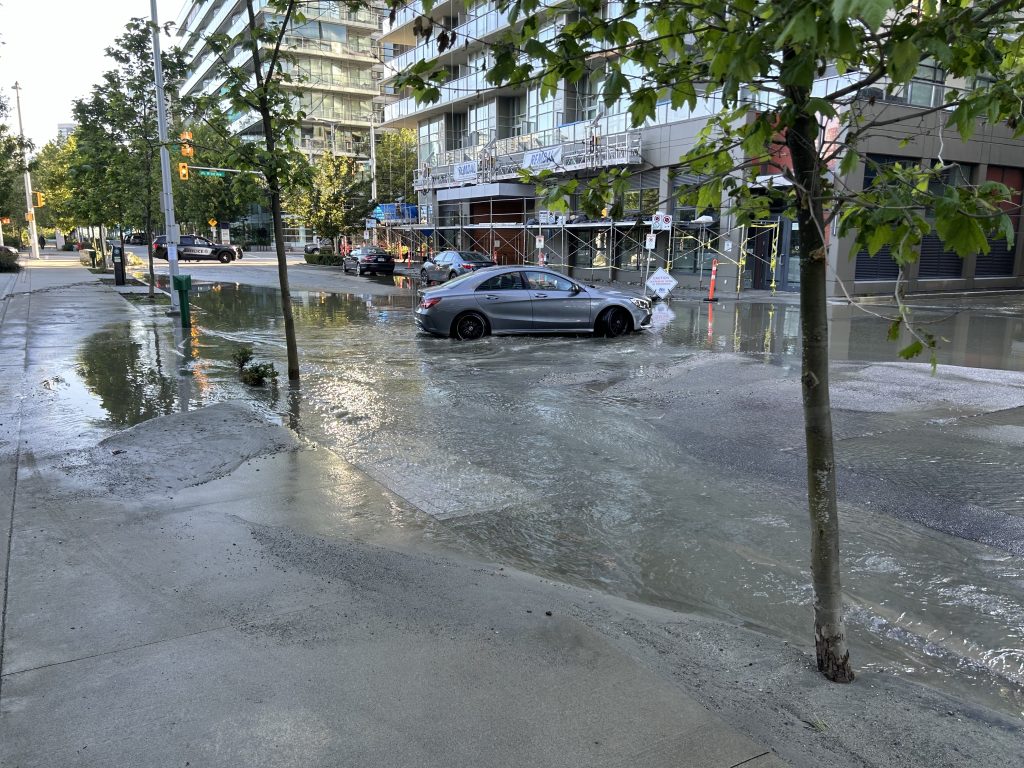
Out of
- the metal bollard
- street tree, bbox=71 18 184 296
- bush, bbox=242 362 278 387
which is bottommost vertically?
bush, bbox=242 362 278 387

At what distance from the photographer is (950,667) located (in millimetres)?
3881

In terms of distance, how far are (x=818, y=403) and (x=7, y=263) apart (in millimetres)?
46417

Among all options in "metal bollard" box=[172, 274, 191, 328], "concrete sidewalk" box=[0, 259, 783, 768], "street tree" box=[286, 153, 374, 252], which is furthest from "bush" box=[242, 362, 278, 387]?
"street tree" box=[286, 153, 374, 252]

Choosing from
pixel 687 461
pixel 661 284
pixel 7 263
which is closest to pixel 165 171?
pixel 661 284

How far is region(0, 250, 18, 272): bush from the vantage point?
39.4m

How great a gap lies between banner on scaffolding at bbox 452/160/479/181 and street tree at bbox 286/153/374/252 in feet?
55.8

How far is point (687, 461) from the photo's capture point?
285 inches

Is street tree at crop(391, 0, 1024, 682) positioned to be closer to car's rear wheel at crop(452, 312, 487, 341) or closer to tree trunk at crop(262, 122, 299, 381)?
tree trunk at crop(262, 122, 299, 381)

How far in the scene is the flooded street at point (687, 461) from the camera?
15.0 ft

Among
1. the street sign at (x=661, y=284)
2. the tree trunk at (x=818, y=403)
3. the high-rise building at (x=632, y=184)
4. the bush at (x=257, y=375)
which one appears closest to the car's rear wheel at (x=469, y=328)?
the bush at (x=257, y=375)

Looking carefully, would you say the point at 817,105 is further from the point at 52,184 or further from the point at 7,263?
the point at 52,184

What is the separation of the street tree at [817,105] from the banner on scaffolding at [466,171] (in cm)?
3747

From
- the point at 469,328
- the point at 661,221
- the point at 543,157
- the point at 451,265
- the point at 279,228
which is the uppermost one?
the point at 543,157

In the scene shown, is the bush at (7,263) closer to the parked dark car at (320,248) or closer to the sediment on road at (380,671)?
the parked dark car at (320,248)
